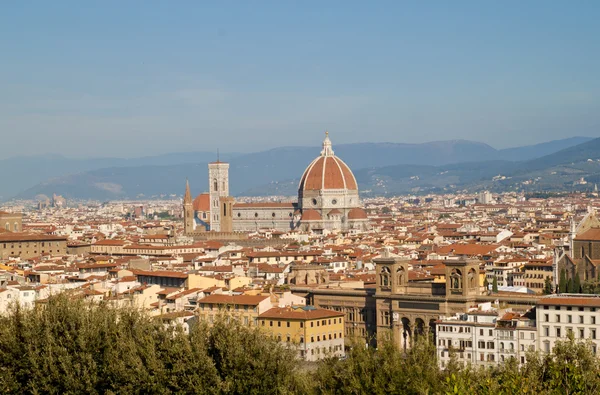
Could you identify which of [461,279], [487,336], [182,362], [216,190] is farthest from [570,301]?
[216,190]

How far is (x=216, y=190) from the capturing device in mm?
121250

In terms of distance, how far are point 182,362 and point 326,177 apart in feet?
301

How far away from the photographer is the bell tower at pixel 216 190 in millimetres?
119812

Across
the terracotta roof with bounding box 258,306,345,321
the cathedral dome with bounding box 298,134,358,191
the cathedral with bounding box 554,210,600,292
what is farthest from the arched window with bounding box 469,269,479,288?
the cathedral dome with bounding box 298,134,358,191

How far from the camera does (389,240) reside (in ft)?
319

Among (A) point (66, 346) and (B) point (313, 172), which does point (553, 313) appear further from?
(B) point (313, 172)

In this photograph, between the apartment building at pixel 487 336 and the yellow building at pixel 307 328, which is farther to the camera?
the yellow building at pixel 307 328

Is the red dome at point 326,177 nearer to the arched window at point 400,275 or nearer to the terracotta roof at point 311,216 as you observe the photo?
the terracotta roof at point 311,216

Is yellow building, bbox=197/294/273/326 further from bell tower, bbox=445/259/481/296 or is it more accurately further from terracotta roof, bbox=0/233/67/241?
terracotta roof, bbox=0/233/67/241

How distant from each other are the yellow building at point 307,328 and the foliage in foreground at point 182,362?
484 inches

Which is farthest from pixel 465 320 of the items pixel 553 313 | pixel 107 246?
pixel 107 246

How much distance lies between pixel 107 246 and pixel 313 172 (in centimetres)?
3634

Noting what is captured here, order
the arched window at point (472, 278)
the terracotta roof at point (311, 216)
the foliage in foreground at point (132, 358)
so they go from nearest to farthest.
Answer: the foliage in foreground at point (132, 358) < the arched window at point (472, 278) < the terracotta roof at point (311, 216)

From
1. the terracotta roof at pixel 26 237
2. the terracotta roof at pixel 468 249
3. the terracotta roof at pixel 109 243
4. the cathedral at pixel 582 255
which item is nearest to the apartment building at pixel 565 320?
the cathedral at pixel 582 255
